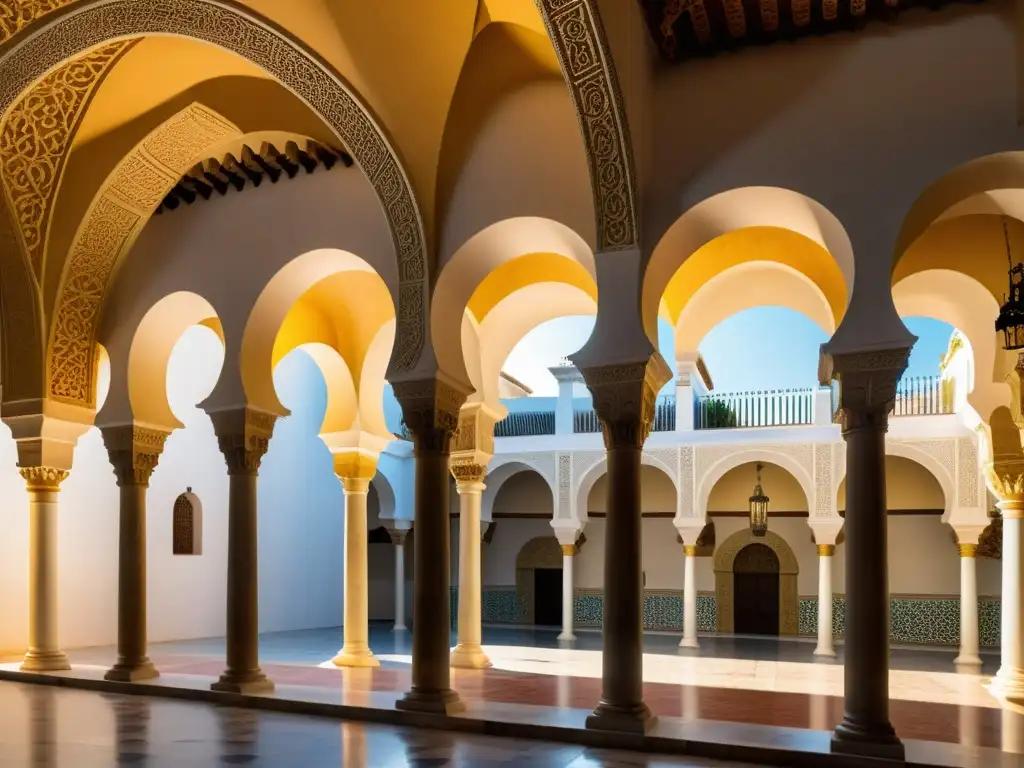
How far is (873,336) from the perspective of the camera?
18.8 feet

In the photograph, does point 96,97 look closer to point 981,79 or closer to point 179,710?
point 179,710

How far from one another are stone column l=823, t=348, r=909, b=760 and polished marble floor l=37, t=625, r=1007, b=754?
1.26 meters

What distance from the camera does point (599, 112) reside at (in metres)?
6.19

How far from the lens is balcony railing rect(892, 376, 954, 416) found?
50.6 feet

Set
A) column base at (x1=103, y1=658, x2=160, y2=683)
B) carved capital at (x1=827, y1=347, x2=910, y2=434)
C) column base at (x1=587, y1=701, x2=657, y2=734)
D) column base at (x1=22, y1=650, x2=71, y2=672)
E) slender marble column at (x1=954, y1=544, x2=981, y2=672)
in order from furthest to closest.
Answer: slender marble column at (x1=954, y1=544, x2=981, y2=672) → column base at (x1=22, y1=650, x2=71, y2=672) → column base at (x1=103, y1=658, x2=160, y2=683) → column base at (x1=587, y1=701, x2=657, y2=734) → carved capital at (x1=827, y1=347, x2=910, y2=434)

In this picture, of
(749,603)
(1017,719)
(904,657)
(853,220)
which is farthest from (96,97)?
(749,603)

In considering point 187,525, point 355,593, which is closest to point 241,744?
point 355,593

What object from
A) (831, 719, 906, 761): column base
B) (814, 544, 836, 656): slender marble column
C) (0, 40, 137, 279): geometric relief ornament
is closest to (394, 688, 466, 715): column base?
(831, 719, 906, 761): column base

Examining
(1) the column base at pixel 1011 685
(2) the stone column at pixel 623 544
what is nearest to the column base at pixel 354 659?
(2) the stone column at pixel 623 544

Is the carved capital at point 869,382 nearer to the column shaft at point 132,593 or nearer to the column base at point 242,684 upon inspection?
the column base at point 242,684

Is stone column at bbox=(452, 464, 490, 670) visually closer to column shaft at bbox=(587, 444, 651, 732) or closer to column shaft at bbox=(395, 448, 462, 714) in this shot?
column shaft at bbox=(395, 448, 462, 714)

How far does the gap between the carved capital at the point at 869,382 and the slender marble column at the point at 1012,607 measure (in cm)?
383

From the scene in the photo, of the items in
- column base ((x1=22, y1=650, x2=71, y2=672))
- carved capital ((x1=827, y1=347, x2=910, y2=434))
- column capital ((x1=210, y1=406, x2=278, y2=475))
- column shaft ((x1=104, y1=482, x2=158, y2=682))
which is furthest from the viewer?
column base ((x1=22, y1=650, x2=71, y2=672))

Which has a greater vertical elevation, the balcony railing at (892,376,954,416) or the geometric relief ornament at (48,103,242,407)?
the geometric relief ornament at (48,103,242,407)
